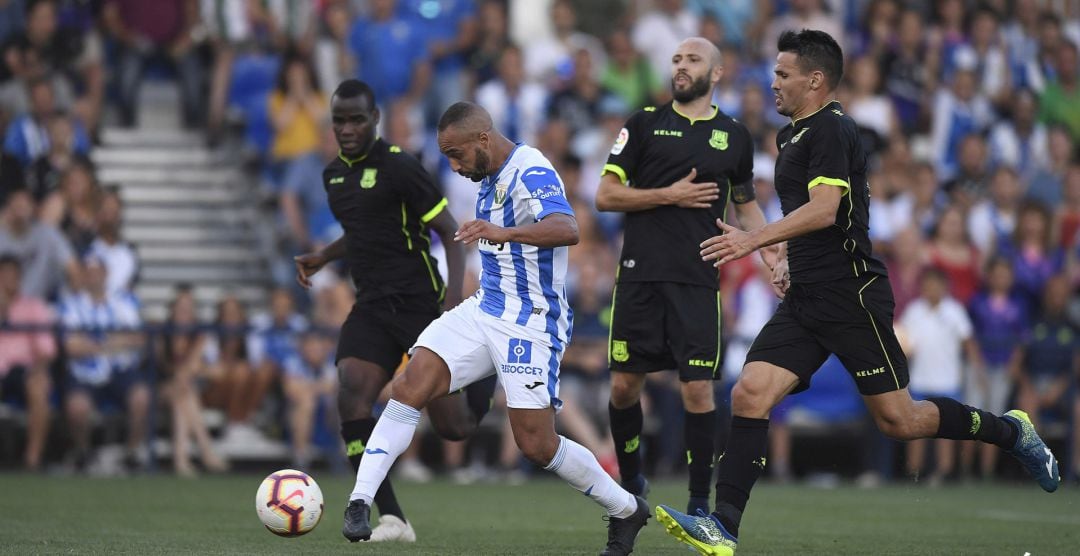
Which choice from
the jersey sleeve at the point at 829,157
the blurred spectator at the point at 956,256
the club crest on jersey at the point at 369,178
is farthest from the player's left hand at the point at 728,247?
the blurred spectator at the point at 956,256

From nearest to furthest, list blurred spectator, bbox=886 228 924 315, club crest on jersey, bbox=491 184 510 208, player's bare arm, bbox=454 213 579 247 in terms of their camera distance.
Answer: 1. player's bare arm, bbox=454 213 579 247
2. club crest on jersey, bbox=491 184 510 208
3. blurred spectator, bbox=886 228 924 315

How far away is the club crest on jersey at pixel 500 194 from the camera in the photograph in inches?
318

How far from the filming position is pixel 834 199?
25.1 feet

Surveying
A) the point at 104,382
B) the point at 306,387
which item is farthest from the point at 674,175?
the point at 104,382

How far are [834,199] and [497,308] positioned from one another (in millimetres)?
1728

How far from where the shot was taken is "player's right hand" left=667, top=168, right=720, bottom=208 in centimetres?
938

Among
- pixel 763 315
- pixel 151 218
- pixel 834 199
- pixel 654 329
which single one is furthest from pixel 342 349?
pixel 151 218

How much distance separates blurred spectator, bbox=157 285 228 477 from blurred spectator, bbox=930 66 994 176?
8634 mm

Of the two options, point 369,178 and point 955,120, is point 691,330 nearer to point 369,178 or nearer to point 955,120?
point 369,178

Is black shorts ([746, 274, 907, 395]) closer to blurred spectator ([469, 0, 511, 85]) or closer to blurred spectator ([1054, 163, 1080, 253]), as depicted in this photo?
blurred spectator ([1054, 163, 1080, 253])

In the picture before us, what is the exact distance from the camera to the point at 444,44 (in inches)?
704

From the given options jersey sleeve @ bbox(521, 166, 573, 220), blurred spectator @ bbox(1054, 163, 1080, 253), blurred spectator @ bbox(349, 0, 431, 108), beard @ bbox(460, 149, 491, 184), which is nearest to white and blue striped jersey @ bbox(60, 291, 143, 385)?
blurred spectator @ bbox(349, 0, 431, 108)

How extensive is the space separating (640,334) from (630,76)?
30.4 ft

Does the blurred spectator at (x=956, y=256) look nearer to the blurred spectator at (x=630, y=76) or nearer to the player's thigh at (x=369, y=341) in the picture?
the blurred spectator at (x=630, y=76)
